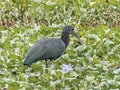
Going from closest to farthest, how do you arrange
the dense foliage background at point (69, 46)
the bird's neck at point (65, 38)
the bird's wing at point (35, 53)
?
the dense foliage background at point (69, 46)
the bird's wing at point (35, 53)
the bird's neck at point (65, 38)

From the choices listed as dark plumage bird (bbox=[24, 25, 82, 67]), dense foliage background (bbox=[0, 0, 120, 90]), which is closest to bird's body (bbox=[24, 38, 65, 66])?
dark plumage bird (bbox=[24, 25, 82, 67])

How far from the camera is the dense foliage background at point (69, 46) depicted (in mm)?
7320

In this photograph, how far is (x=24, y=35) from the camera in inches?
376

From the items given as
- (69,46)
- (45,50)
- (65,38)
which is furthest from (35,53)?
(69,46)

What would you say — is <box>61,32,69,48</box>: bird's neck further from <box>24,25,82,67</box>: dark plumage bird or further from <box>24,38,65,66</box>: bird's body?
<box>24,38,65,66</box>: bird's body

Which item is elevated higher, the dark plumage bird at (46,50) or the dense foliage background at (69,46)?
the dark plumage bird at (46,50)

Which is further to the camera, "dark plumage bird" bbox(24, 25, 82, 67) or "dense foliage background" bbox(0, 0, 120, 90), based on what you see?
"dark plumage bird" bbox(24, 25, 82, 67)

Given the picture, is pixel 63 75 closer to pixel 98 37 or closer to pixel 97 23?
pixel 98 37

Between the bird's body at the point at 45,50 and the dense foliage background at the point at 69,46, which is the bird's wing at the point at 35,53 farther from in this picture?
the dense foliage background at the point at 69,46

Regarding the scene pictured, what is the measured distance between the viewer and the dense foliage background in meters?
7.32

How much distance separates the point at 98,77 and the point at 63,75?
1.51 feet

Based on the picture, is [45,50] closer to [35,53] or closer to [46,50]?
[46,50]

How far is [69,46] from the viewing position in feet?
29.9

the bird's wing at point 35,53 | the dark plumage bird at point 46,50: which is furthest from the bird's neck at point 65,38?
the bird's wing at point 35,53
